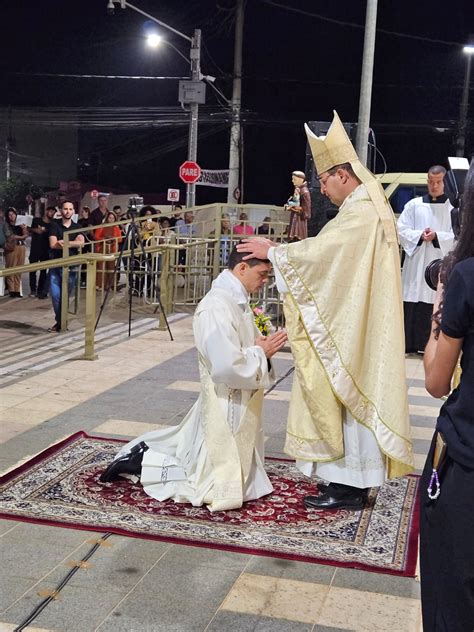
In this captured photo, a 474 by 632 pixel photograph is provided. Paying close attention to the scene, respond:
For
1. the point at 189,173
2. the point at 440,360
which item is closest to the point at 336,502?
the point at 440,360

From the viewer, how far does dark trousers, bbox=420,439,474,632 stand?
1.99m

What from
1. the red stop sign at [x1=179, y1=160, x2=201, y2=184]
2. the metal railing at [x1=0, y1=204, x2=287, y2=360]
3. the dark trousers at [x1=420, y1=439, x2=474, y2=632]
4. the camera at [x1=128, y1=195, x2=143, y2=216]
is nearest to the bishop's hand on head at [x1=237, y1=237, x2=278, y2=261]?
the dark trousers at [x1=420, y1=439, x2=474, y2=632]

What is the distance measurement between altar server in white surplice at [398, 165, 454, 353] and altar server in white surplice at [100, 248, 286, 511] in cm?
487

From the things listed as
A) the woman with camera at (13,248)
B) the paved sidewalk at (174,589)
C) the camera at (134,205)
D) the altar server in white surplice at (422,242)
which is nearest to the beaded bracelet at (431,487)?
the paved sidewalk at (174,589)

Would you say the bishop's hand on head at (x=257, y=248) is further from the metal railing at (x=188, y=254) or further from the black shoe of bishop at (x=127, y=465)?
the metal railing at (x=188, y=254)

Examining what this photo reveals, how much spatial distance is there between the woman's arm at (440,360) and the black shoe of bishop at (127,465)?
2788 mm

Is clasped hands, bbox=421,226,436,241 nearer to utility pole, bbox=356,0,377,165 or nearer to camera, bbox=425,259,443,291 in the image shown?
utility pole, bbox=356,0,377,165

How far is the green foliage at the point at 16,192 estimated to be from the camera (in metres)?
36.0

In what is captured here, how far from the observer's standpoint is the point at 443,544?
2.04 meters

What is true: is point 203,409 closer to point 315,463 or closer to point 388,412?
point 315,463

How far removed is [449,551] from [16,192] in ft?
122

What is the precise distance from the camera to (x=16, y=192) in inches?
1468

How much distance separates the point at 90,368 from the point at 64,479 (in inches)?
130

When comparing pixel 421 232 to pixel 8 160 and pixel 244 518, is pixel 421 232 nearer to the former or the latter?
pixel 244 518
